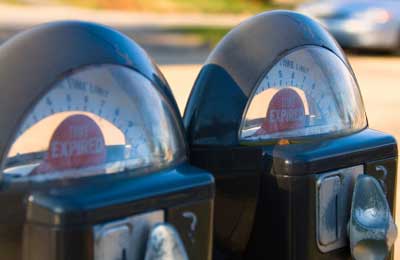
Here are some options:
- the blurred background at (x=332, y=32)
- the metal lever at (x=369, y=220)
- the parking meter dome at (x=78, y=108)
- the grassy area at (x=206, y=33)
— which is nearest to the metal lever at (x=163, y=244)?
the parking meter dome at (x=78, y=108)

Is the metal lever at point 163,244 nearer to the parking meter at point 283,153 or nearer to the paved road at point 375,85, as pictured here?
the parking meter at point 283,153

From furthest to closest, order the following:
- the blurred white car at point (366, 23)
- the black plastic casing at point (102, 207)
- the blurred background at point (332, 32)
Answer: the blurred white car at point (366, 23) < the blurred background at point (332, 32) < the black plastic casing at point (102, 207)

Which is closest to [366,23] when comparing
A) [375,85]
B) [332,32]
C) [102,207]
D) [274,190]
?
[332,32]

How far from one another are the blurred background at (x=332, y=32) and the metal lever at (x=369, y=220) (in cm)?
194

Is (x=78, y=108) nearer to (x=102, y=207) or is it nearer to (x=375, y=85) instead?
(x=102, y=207)

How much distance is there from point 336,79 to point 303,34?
6.1 inches

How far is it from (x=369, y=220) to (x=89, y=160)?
797 mm

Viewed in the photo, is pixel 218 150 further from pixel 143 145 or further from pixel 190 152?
pixel 143 145

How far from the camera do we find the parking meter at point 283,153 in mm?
2098

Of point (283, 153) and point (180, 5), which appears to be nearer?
point (283, 153)

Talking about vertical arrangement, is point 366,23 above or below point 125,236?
above

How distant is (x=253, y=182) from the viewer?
2137 millimetres

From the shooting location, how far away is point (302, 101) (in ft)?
7.22

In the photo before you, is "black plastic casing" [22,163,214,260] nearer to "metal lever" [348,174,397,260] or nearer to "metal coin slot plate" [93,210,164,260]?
"metal coin slot plate" [93,210,164,260]
